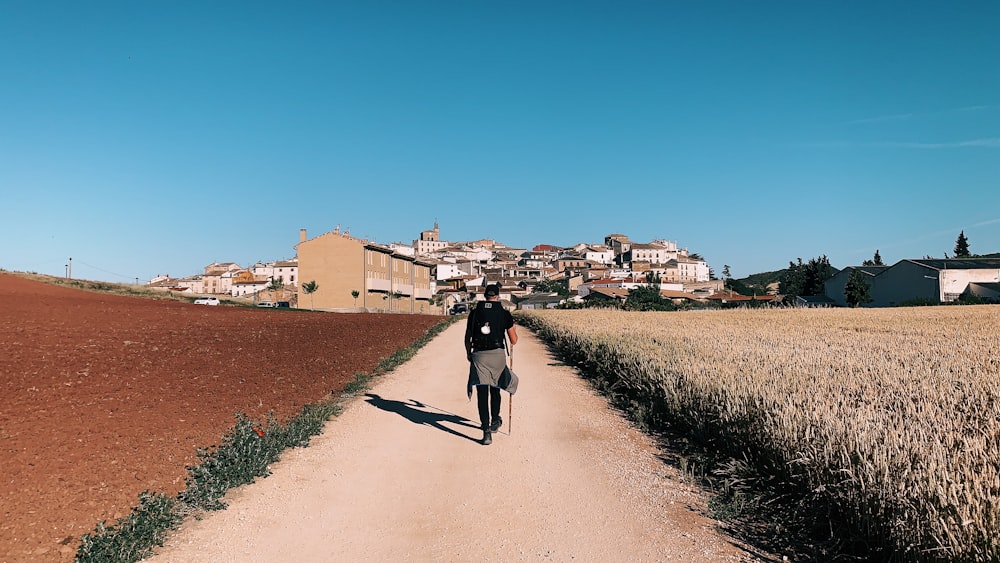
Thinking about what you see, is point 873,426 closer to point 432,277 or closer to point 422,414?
point 422,414

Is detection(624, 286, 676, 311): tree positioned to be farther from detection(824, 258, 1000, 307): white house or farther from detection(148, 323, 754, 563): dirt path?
detection(148, 323, 754, 563): dirt path

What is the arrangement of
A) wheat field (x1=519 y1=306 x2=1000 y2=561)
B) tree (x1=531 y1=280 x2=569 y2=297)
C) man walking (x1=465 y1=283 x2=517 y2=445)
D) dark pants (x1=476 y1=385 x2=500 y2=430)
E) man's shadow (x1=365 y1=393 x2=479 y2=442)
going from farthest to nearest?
tree (x1=531 y1=280 x2=569 y2=297), man's shadow (x1=365 y1=393 x2=479 y2=442), man walking (x1=465 y1=283 x2=517 y2=445), dark pants (x1=476 y1=385 x2=500 y2=430), wheat field (x1=519 y1=306 x2=1000 y2=561)

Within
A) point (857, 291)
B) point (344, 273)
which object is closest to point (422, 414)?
point (344, 273)

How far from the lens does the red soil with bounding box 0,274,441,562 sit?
200 inches

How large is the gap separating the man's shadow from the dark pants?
356 millimetres

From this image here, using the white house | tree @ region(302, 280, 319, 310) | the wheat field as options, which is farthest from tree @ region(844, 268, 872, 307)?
the wheat field

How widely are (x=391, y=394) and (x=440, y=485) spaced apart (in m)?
6.06

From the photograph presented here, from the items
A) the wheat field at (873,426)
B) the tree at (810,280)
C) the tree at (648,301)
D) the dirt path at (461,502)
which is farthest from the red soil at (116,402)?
the tree at (810,280)

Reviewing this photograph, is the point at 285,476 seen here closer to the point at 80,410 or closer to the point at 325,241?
the point at 80,410

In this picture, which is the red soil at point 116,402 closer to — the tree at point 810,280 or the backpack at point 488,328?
the backpack at point 488,328

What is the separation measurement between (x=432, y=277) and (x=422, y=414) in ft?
415

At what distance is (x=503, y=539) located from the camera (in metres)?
4.66

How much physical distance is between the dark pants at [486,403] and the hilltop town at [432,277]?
6386cm

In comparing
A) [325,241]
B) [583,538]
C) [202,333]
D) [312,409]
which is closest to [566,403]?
[312,409]
